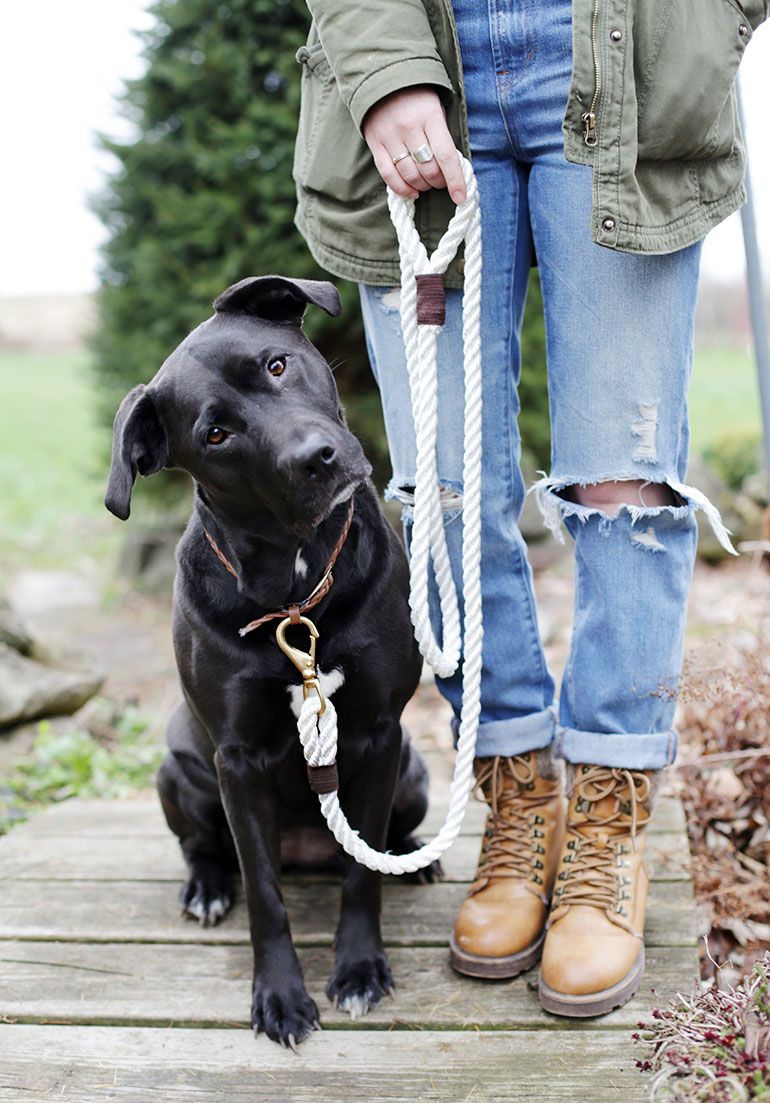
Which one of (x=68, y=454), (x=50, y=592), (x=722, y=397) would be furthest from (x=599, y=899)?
(x=68, y=454)

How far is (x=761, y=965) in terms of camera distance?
61.2 inches

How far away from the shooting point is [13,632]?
14.3 feet

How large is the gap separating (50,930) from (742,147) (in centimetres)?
217

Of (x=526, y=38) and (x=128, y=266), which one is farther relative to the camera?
(x=128, y=266)

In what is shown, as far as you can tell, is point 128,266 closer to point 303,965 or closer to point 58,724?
point 58,724

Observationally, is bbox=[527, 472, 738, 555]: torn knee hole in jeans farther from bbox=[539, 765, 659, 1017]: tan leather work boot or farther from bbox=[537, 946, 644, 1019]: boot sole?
bbox=[537, 946, 644, 1019]: boot sole

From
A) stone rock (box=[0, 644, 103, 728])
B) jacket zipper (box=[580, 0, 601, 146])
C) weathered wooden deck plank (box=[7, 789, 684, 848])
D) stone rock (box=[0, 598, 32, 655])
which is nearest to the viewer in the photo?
jacket zipper (box=[580, 0, 601, 146])

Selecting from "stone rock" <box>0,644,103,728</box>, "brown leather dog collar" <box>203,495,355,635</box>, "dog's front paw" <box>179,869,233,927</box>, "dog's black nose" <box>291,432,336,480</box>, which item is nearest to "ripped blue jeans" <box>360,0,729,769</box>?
"brown leather dog collar" <box>203,495,355,635</box>

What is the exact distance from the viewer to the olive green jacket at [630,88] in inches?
70.6

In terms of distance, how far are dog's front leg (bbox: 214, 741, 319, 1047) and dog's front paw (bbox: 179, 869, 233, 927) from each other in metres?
0.34

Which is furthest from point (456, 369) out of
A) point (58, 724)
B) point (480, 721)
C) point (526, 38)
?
point (58, 724)

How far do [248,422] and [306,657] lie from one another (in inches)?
17.4

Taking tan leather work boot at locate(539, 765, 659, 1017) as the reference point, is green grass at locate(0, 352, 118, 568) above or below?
below

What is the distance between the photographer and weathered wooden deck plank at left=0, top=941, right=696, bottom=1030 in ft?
6.66
